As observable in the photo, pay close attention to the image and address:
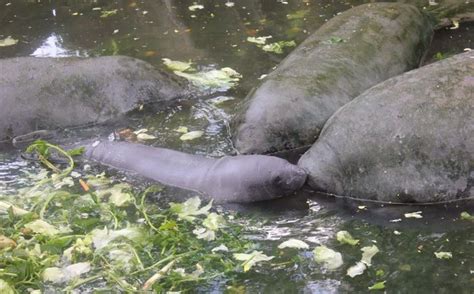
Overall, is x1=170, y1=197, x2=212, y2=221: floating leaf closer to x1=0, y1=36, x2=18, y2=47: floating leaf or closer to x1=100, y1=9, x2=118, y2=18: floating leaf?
x1=0, y1=36, x2=18, y2=47: floating leaf

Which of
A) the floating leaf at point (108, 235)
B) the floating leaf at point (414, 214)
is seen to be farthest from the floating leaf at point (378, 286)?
the floating leaf at point (108, 235)

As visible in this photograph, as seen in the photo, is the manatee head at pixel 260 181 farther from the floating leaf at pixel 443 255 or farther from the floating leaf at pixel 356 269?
the floating leaf at pixel 443 255

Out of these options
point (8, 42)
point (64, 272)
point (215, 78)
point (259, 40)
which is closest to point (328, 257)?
point (64, 272)

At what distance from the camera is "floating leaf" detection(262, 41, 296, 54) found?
7.07 m

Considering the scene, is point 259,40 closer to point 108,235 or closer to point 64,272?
point 108,235

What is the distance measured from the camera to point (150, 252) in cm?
410

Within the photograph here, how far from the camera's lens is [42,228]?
14.3 feet

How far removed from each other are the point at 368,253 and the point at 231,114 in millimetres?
2239

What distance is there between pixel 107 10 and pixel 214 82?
3.01 metres

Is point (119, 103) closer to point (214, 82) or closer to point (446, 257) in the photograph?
point (214, 82)

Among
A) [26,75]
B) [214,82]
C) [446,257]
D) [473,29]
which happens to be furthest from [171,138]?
[473,29]

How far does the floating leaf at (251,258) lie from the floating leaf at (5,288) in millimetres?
1184

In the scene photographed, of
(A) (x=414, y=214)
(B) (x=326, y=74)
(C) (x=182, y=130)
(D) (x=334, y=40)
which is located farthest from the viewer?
(D) (x=334, y=40)

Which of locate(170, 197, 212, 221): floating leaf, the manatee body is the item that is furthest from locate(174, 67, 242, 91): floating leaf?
locate(170, 197, 212, 221): floating leaf
